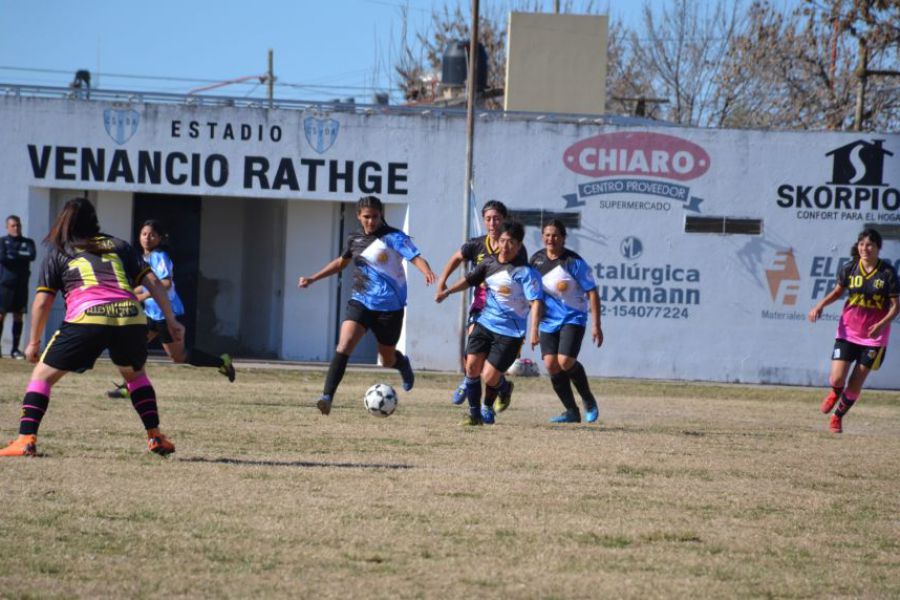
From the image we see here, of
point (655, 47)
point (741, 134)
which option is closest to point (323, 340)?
point (741, 134)

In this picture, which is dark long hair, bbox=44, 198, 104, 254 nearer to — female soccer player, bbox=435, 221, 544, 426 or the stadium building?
female soccer player, bbox=435, 221, 544, 426

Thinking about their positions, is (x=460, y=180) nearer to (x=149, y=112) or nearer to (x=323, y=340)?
(x=323, y=340)

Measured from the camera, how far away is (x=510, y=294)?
11773 mm

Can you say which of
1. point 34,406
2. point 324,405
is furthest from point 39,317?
point 324,405

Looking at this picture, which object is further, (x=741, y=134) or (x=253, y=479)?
(x=741, y=134)

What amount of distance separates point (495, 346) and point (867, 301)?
4.01m

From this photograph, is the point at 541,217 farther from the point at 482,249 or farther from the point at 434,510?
the point at 434,510

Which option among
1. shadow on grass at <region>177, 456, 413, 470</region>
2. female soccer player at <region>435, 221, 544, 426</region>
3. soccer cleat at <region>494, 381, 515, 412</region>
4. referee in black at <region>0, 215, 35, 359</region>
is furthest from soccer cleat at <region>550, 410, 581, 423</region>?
referee in black at <region>0, 215, 35, 359</region>

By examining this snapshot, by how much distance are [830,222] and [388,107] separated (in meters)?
7.77

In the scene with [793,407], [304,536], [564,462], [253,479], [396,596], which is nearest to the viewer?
[396,596]

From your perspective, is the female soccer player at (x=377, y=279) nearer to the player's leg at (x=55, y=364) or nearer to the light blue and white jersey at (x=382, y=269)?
the light blue and white jersey at (x=382, y=269)

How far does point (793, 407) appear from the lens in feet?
58.3

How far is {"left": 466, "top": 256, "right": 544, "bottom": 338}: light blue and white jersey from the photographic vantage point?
11734mm

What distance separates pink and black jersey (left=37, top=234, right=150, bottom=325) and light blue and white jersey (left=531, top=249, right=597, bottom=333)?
504 cm
